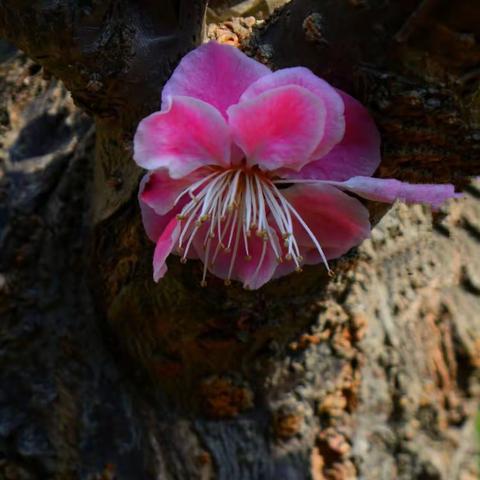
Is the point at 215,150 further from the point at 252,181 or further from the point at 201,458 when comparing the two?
the point at 201,458

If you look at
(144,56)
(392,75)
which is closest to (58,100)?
(144,56)

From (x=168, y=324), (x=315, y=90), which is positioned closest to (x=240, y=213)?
(x=315, y=90)

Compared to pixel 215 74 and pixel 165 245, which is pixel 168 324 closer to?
pixel 165 245

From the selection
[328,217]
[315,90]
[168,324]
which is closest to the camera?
[315,90]

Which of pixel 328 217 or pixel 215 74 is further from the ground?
pixel 215 74

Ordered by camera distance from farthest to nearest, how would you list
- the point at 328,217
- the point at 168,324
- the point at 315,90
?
the point at 168,324, the point at 328,217, the point at 315,90

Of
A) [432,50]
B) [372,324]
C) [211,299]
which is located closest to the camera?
[432,50]

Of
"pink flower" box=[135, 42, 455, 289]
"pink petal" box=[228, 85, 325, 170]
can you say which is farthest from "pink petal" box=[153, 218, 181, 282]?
"pink petal" box=[228, 85, 325, 170]

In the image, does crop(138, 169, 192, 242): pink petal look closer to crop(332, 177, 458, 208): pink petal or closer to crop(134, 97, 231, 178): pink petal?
crop(134, 97, 231, 178): pink petal
